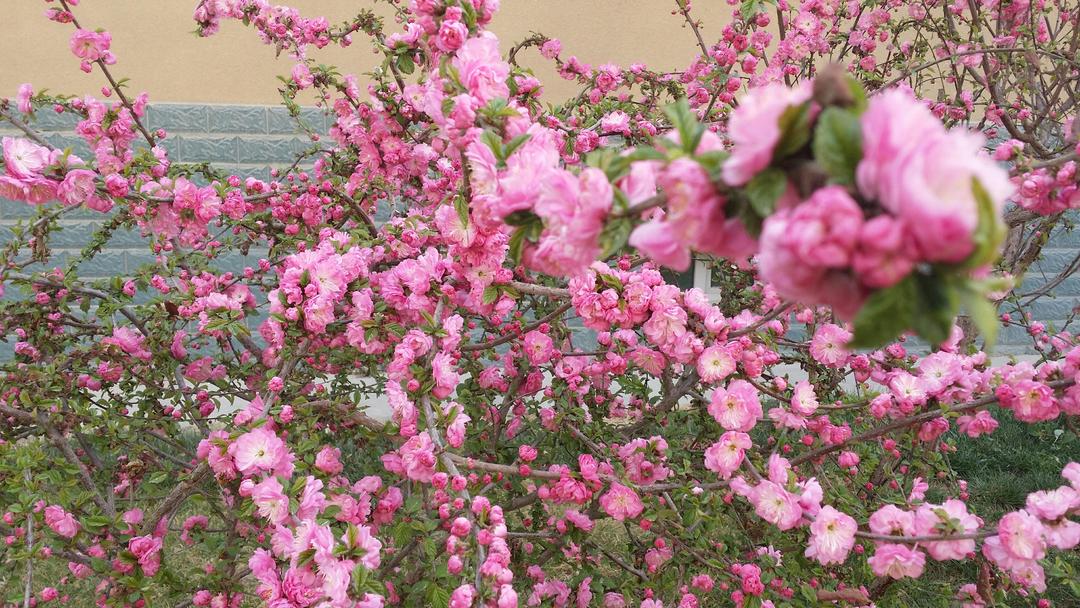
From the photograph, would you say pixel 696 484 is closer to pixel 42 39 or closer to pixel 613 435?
pixel 613 435

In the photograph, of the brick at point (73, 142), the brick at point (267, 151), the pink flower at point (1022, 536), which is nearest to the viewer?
the pink flower at point (1022, 536)

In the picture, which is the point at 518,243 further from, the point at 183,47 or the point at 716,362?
the point at 183,47

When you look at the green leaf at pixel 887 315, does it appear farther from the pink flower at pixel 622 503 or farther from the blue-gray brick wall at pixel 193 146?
the blue-gray brick wall at pixel 193 146

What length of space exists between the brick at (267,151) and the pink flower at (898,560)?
4034 mm

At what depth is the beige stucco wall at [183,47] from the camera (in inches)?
160

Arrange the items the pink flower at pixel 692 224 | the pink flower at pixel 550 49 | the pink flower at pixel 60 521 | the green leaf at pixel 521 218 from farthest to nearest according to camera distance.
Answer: the pink flower at pixel 550 49
the pink flower at pixel 60 521
the green leaf at pixel 521 218
the pink flower at pixel 692 224

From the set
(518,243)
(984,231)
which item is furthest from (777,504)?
(984,231)

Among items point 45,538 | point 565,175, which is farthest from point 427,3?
point 45,538

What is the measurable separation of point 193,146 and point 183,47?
57cm

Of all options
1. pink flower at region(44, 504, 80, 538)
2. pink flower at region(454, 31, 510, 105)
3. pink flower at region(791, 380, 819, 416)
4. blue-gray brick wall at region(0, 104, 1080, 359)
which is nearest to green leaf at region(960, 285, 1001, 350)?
pink flower at region(454, 31, 510, 105)

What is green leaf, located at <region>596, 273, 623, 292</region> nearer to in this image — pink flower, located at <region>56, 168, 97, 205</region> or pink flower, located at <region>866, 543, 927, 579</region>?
pink flower, located at <region>866, 543, 927, 579</region>

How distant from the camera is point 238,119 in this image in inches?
171

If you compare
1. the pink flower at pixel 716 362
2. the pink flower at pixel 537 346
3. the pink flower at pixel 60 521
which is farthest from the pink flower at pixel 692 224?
the pink flower at pixel 60 521

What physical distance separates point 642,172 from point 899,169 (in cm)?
26
